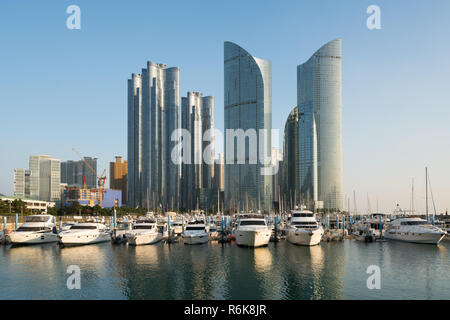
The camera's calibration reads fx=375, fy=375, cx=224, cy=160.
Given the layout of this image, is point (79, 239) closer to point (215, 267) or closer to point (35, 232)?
point (35, 232)

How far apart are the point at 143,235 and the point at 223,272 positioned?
1054 inches

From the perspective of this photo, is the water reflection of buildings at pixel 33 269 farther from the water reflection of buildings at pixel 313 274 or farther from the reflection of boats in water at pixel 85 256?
the water reflection of buildings at pixel 313 274

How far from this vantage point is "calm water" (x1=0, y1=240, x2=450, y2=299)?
33.8 metres

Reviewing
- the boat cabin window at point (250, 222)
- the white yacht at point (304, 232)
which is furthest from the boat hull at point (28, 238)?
the white yacht at point (304, 232)

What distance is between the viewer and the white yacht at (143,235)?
65.4 m

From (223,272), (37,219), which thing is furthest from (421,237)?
(37,219)

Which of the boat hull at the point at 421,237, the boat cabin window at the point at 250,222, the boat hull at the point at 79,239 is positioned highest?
the boat cabin window at the point at 250,222

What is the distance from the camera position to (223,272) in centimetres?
4284

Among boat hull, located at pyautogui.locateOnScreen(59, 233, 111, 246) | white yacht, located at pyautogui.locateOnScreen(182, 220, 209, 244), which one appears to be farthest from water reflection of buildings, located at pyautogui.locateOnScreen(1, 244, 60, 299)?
white yacht, located at pyautogui.locateOnScreen(182, 220, 209, 244)

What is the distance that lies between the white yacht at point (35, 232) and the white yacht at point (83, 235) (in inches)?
227
